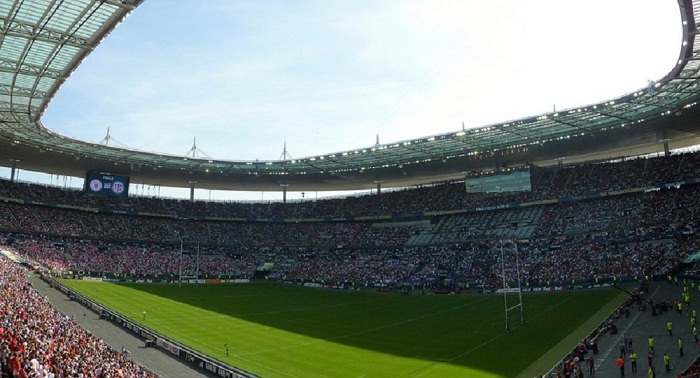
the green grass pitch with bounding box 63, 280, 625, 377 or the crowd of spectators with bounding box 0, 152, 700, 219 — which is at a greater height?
the crowd of spectators with bounding box 0, 152, 700, 219

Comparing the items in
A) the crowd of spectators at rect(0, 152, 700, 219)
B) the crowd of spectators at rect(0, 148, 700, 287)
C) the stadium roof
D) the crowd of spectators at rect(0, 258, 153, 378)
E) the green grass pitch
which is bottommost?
the green grass pitch

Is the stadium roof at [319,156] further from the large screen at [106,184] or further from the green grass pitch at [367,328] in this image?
the green grass pitch at [367,328]

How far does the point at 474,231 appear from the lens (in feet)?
245

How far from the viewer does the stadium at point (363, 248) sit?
29266mm

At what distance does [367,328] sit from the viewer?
4075 cm

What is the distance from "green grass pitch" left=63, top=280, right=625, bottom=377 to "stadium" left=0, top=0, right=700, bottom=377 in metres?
0.26

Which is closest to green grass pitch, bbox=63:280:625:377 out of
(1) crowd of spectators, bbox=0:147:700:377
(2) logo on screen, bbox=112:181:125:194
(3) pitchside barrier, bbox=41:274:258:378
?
(3) pitchside barrier, bbox=41:274:258:378

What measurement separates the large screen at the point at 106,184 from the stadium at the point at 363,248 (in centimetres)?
23

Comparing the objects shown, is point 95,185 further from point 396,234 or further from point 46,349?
point 46,349

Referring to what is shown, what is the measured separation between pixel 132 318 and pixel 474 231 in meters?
49.3

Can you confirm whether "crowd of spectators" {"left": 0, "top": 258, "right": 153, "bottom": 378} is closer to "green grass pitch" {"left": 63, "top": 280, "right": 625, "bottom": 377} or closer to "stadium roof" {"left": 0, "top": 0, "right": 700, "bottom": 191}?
"green grass pitch" {"left": 63, "top": 280, "right": 625, "bottom": 377}

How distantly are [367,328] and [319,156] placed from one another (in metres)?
37.1

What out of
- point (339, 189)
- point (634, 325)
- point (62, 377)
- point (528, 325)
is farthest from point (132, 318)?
point (339, 189)

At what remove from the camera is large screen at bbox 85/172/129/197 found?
81625 millimetres
